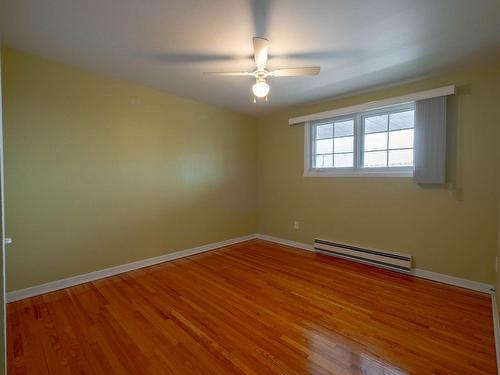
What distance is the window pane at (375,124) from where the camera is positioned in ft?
10.6

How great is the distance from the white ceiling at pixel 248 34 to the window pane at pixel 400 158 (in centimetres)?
86

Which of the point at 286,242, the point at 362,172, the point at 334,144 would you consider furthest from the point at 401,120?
the point at 286,242

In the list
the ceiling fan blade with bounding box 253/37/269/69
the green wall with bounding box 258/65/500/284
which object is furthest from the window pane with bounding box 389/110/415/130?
the ceiling fan blade with bounding box 253/37/269/69

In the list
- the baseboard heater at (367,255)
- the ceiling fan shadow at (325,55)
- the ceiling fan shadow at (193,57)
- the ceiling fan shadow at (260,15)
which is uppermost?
the ceiling fan shadow at (325,55)

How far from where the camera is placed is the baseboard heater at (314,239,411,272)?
2990 millimetres

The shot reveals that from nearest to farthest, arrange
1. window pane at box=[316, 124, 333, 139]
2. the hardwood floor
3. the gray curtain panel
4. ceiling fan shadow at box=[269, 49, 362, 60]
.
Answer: the hardwood floor < ceiling fan shadow at box=[269, 49, 362, 60] < the gray curtain panel < window pane at box=[316, 124, 333, 139]

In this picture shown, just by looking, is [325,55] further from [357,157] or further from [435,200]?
[435,200]

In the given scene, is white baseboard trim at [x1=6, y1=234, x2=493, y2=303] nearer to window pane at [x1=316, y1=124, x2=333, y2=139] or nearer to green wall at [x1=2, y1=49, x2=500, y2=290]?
green wall at [x1=2, y1=49, x2=500, y2=290]

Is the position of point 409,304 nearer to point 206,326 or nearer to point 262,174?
point 206,326

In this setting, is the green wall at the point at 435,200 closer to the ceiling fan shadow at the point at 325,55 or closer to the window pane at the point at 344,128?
the window pane at the point at 344,128

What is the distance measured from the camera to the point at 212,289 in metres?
2.60

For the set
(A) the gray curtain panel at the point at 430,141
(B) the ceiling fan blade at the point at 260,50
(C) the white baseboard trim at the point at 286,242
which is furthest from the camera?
(C) the white baseboard trim at the point at 286,242

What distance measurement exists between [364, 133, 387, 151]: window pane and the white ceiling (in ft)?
2.35

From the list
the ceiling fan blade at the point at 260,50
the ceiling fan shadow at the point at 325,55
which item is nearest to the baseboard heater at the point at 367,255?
the ceiling fan shadow at the point at 325,55
